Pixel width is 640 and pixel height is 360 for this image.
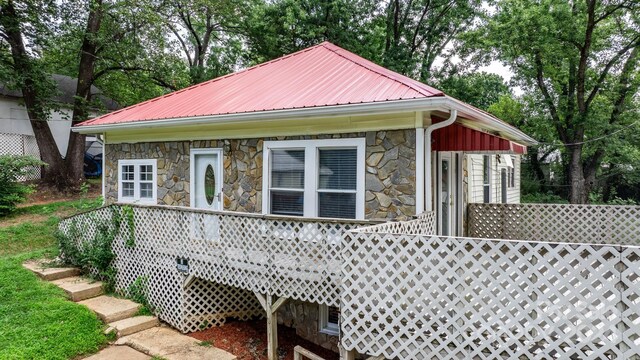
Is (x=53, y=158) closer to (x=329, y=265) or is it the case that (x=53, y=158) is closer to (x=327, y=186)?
(x=327, y=186)

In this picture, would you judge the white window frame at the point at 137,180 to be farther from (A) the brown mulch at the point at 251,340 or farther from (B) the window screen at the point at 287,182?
(A) the brown mulch at the point at 251,340

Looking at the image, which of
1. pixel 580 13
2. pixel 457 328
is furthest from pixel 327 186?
pixel 580 13

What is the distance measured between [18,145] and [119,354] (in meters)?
15.2

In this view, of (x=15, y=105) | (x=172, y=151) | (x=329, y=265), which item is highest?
(x=15, y=105)

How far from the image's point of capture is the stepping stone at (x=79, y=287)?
6992 millimetres

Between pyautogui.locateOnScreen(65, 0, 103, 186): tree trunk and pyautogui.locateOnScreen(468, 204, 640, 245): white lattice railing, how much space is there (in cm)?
1396

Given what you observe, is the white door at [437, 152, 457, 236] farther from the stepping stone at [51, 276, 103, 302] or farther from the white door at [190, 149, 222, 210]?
the stepping stone at [51, 276, 103, 302]

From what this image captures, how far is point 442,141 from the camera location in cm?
669

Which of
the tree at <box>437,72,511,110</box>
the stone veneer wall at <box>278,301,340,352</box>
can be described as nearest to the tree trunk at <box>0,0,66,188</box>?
the stone veneer wall at <box>278,301,340,352</box>

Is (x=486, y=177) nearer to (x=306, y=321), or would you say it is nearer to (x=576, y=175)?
(x=306, y=321)

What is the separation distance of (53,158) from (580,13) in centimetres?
2002

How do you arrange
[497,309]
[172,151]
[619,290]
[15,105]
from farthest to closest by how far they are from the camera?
[15,105] < [172,151] < [497,309] < [619,290]

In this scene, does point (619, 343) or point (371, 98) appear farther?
point (371, 98)

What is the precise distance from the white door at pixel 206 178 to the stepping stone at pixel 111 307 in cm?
212
